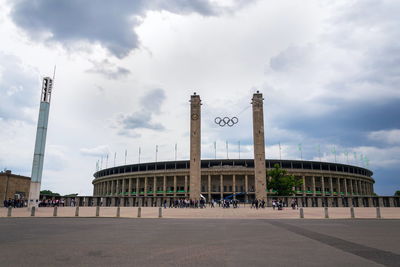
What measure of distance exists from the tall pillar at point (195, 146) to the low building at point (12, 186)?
31283mm

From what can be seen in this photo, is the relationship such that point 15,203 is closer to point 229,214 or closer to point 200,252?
point 229,214

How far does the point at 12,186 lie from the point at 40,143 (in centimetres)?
1317

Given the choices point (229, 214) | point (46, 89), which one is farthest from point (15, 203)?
point (229, 214)

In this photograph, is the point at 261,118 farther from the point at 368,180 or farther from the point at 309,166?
the point at 368,180

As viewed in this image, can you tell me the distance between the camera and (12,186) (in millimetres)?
46594

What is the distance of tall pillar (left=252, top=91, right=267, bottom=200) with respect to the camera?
61.9 meters

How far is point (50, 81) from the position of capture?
4153 centimetres

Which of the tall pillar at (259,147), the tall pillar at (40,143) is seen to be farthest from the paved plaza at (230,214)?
the tall pillar at (259,147)

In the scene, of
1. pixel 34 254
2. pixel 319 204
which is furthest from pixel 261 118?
pixel 34 254

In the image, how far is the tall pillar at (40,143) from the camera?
37.6 m

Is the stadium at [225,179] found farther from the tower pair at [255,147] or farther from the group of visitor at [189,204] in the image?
the group of visitor at [189,204]

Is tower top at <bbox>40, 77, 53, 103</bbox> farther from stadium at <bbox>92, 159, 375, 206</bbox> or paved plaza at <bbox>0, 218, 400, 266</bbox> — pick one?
stadium at <bbox>92, 159, 375, 206</bbox>

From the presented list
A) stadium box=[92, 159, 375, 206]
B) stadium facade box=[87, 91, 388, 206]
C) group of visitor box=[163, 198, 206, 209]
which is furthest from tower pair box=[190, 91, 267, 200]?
stadium box=[92, 159, 375, 206]

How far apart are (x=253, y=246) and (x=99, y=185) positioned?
118702mm
